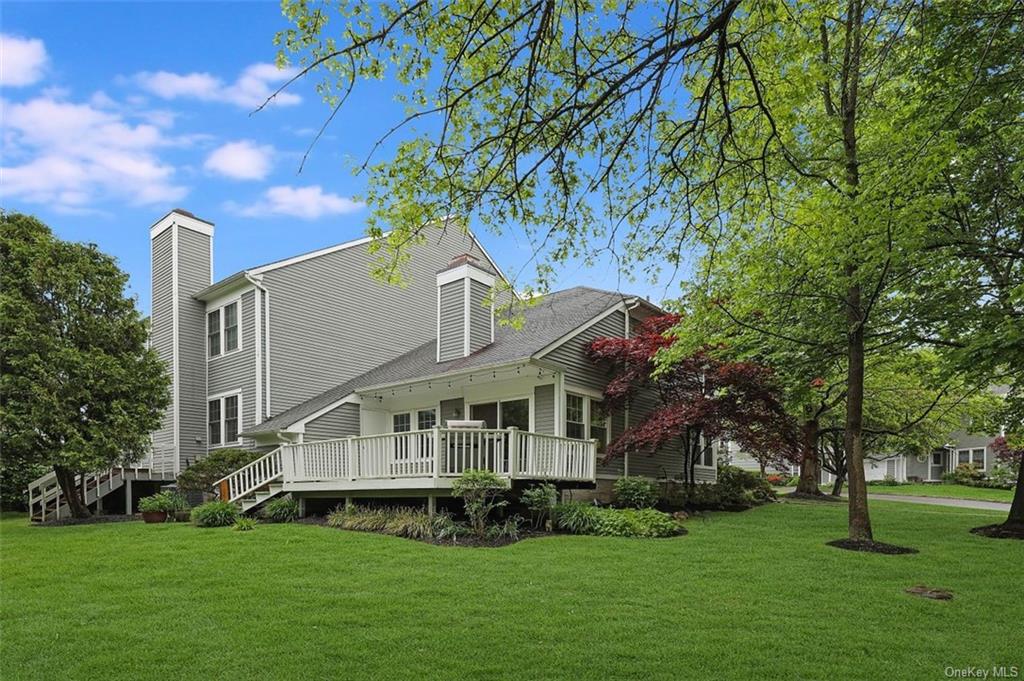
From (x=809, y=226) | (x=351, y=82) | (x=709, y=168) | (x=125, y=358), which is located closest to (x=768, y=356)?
(x=809, y=226)

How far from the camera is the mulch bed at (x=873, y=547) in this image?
891cm

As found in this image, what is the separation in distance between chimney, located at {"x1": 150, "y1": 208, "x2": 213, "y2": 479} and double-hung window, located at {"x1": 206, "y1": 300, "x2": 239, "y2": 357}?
0.70 feet

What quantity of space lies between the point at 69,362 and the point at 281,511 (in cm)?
564

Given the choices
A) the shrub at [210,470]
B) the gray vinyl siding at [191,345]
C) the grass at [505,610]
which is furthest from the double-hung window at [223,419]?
the grass at [505,610]

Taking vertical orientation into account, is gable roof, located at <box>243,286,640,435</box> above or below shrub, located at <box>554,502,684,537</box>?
above

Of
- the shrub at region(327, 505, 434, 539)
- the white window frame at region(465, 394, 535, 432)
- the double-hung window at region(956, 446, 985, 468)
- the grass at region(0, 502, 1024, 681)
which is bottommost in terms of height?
the double-hung window at region(956, 446, 985, 468)

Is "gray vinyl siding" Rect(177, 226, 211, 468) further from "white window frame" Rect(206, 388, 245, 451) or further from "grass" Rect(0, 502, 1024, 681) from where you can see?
"grass" Rect(0, 502, 1024, 681)

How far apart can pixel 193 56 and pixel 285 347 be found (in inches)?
467

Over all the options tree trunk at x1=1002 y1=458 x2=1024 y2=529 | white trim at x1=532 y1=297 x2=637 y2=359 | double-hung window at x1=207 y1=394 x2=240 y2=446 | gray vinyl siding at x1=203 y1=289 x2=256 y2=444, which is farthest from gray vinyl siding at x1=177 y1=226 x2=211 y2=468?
tree trunk at x1=1002 y1=458 x2=1024 y2=529

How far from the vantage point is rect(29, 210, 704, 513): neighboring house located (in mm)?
12504

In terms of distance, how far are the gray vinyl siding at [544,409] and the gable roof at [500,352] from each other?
1.07m

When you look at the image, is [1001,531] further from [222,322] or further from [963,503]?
[222,322]

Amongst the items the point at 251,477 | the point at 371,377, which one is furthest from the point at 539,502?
the point at 371,377

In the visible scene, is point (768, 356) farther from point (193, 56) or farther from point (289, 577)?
point (193, 56)
